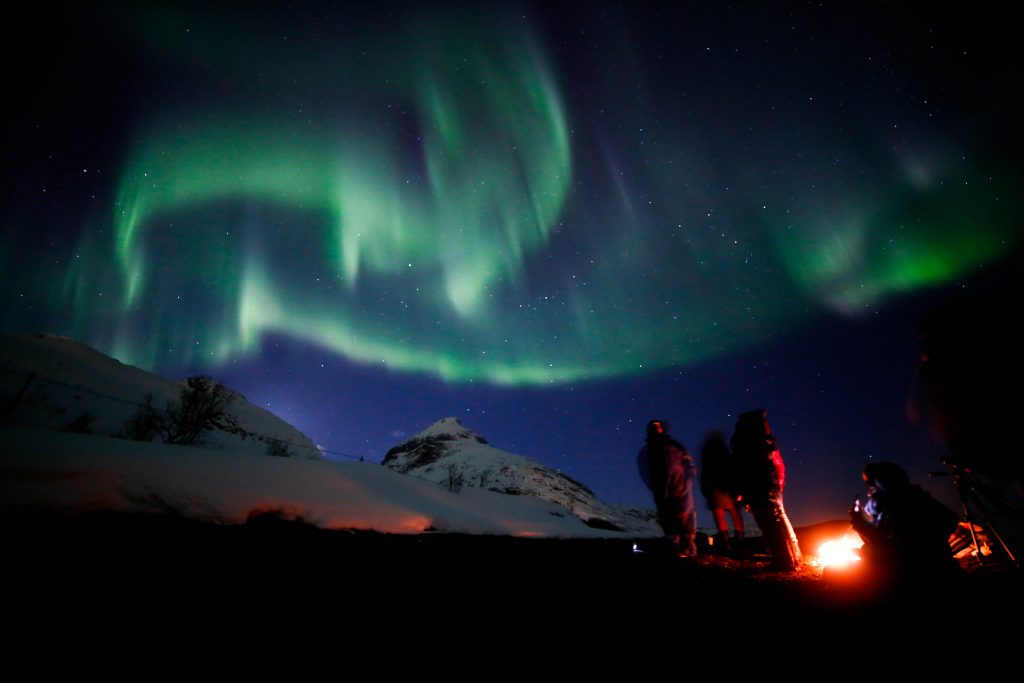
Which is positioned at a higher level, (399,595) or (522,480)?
(399,595)

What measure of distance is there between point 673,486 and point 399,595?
6.46 meters

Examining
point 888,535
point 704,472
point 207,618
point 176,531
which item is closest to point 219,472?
point 176,531

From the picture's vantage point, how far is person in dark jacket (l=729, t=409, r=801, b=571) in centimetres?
680

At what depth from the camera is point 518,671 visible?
6.65 feet

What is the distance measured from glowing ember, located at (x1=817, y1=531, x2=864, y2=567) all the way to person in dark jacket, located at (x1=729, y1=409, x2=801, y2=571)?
439mm

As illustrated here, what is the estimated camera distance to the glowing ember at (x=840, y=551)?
6.09 m

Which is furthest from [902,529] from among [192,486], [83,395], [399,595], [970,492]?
[83,395]

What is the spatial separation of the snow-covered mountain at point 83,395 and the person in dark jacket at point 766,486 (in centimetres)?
2538

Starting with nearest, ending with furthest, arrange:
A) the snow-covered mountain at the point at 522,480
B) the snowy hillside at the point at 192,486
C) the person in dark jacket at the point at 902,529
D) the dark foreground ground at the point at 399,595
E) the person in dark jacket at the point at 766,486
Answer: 1. the dark foreground ground at the point at 399,595
2. the person in dark jacket at the point at 902,529
3. the snowy hillside at the point at 192,486
4. the person in dark jacket at the point at 766,486
5. the snow-covered mountain at the point at 522,480

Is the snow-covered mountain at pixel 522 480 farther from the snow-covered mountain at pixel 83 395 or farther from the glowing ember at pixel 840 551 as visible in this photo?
the glowing ember at pixel 840 551

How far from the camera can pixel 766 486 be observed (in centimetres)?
687

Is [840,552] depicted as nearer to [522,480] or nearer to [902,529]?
[902,529]

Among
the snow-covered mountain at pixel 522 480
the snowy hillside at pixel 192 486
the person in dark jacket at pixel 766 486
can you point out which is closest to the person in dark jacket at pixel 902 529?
the person in dark jacket at pixel 766 486

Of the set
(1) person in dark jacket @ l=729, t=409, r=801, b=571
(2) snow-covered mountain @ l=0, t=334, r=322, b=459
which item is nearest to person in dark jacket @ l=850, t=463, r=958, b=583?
(1) person in dark jacket @ l=729, t=409, r=801, b=571
